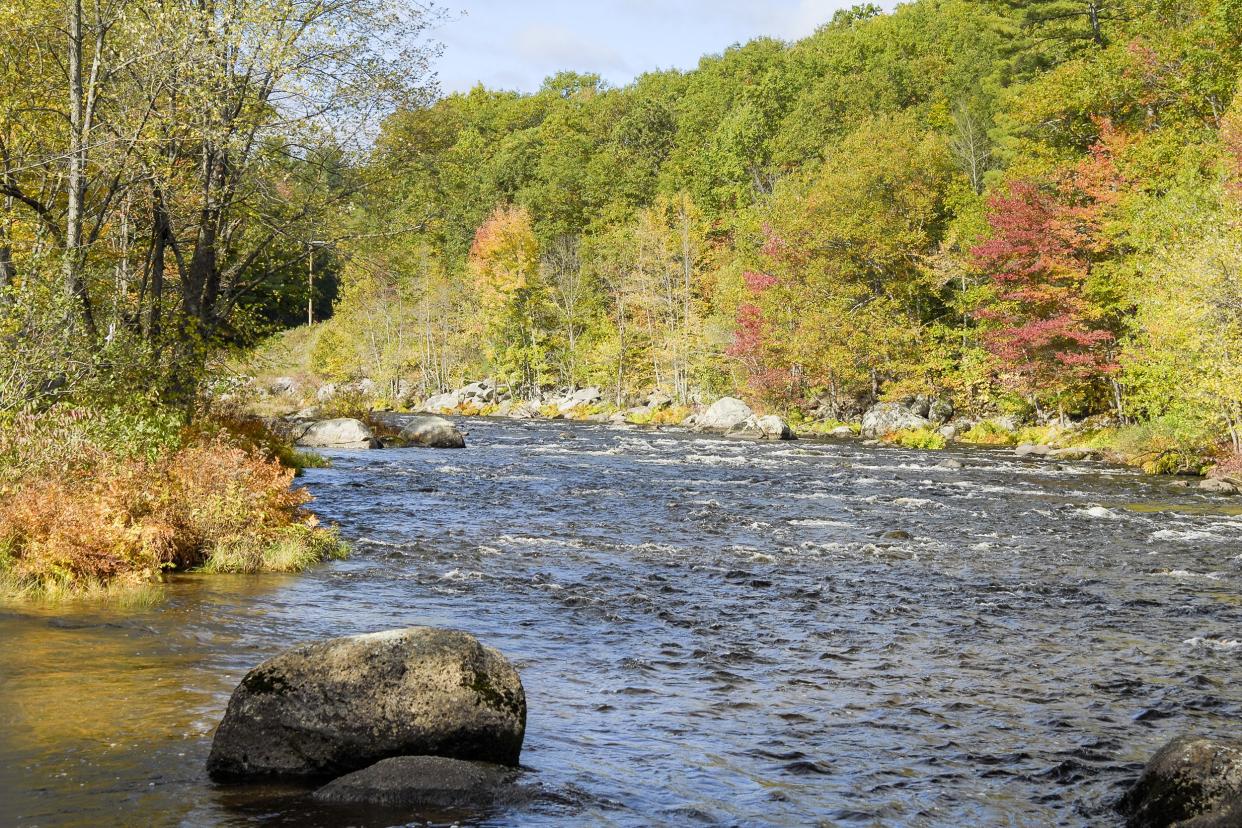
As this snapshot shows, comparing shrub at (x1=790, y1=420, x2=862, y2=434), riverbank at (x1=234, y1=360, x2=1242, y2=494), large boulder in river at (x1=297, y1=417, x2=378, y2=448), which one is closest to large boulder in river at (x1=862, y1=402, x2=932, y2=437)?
riverbank at (x1=234, y1=360, x2=1242, y2=494)

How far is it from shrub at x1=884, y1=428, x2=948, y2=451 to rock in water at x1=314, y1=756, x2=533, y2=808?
35.7 meters

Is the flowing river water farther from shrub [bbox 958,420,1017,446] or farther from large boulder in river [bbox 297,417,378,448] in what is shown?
shrub [bbox 958,420,1017,446]

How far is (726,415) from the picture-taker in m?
51.2

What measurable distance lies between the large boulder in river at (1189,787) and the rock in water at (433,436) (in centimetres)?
3345

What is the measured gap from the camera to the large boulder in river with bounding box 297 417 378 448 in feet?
119

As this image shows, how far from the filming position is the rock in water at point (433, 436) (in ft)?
126

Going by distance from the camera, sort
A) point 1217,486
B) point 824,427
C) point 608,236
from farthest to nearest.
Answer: point 608,236 → point 824,427 → point 1217,486

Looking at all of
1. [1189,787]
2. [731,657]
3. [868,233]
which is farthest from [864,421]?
[1189,787]

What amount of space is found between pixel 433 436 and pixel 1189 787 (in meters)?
34.4

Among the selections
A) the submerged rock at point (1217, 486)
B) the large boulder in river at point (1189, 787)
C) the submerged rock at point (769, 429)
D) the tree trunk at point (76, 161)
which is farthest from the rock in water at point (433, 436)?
the large boulder in river at point (1189, 787)

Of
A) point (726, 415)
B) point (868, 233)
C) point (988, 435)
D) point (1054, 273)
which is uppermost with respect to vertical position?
point (868, 233)

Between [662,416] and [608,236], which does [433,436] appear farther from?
[608,236]

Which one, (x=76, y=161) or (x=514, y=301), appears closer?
(x=76, y=161)

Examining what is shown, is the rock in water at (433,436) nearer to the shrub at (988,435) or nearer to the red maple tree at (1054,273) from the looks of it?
the shrub at (988,435)
